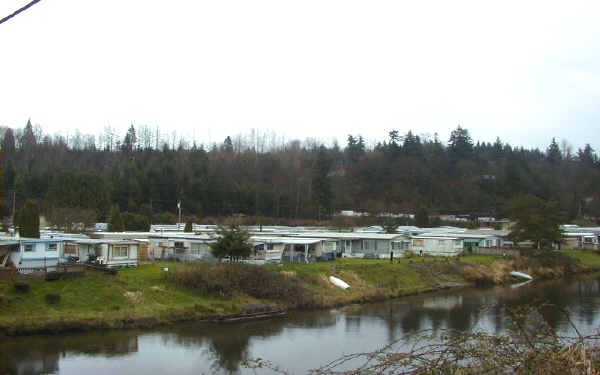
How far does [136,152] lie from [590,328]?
70.1 m

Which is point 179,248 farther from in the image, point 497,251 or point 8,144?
point 8,144

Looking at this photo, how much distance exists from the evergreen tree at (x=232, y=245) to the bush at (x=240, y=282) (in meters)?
0.99

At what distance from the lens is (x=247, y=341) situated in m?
18.8

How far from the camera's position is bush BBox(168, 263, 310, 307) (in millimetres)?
23906

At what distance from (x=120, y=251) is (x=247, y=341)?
37.1 ft

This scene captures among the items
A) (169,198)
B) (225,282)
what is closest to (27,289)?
(225,282)

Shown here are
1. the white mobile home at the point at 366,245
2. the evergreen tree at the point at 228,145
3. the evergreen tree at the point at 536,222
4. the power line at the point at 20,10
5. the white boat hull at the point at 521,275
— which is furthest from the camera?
the evergreen tree at the point at 228,145

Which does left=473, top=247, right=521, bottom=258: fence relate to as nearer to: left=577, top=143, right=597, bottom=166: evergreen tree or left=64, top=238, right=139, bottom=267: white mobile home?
left=64, top=238, right=139, bottom=267: white mobile home

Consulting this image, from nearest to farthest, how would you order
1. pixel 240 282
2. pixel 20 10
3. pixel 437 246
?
pixel 20 10 → pixel 240 282 → pixel 437 246

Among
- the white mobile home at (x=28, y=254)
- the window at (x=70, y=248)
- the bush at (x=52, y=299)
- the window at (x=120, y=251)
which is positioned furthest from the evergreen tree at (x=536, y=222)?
the bush at (x=52, y=299)

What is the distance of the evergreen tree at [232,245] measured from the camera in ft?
86.8

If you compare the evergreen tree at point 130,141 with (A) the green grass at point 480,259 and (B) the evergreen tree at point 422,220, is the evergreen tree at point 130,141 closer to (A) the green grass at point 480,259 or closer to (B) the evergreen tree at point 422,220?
(B) the evergreen tree at point 422,220

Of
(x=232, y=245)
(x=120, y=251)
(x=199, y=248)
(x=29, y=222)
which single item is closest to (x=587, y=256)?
(x=199, y=248)

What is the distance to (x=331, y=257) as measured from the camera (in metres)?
34.7
